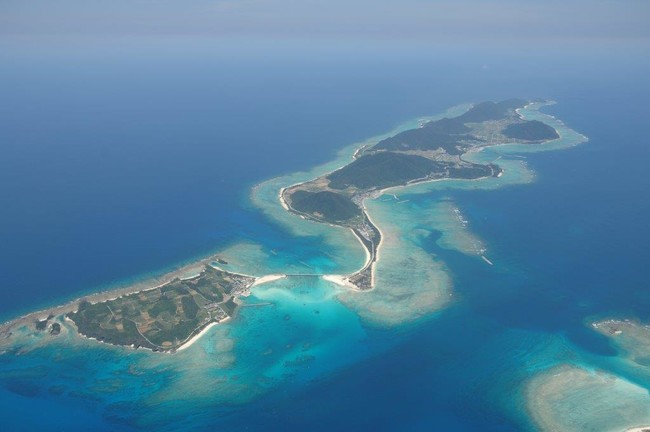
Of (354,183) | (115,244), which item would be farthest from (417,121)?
(115,244)

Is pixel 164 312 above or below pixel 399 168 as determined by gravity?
below

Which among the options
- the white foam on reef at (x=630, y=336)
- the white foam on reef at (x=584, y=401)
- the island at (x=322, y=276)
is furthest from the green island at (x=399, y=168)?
the white foam on reef at (x=630, y=336)

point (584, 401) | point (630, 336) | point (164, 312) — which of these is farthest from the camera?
point (164, 312)

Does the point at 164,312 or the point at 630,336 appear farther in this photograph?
the point at 164,312

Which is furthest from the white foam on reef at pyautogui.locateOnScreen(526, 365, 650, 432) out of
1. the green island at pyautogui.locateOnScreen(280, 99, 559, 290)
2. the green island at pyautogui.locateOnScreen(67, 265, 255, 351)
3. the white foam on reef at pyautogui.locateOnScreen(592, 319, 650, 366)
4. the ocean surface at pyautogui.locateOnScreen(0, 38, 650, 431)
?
the green island at pyautogui.locateOnScreen(67, 265, 255, 351)

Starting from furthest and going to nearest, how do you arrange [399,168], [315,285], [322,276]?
1. [399,168]
2. [322,276]
3. [315,285]

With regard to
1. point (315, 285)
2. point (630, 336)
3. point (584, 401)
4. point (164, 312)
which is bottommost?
point (584, 401)

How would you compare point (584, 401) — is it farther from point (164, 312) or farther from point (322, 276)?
point (164, 312)

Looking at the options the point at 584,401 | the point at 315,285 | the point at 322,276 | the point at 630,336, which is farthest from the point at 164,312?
the point at 630,336
